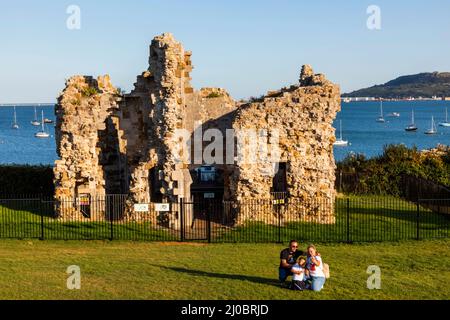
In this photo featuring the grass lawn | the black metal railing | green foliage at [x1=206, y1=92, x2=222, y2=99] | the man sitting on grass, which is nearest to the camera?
the grass lawn

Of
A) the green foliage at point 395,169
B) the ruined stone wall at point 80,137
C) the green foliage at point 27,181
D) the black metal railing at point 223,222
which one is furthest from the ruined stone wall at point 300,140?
the green foliage at point 27,181

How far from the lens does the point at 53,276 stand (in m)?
16.6

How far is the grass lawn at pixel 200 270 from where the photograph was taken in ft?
49.1

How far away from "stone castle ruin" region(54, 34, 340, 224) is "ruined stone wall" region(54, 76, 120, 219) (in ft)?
0.14

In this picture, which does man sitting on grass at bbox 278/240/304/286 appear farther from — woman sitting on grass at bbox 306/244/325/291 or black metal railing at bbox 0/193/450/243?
black metal railing at bbox 0/193/450/243

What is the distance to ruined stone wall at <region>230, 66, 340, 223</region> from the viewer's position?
81.5 ft

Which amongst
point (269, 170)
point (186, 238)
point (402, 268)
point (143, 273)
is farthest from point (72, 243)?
point (402, 268)

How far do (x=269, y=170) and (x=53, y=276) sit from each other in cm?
1084

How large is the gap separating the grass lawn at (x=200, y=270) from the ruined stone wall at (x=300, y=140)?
386cm

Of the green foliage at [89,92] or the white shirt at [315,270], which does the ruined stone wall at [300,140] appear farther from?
the white shirt at [315,270]

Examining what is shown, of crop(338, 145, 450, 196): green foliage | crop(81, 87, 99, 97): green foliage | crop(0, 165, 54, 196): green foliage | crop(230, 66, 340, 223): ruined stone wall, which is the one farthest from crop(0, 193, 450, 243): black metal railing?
crop(338, 145, 450, 196): green foliage

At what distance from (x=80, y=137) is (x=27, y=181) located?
8096 millimetres

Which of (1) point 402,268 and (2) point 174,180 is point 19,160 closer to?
(2) point 174,180

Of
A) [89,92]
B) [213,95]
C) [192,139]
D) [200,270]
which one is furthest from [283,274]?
[89,92]
